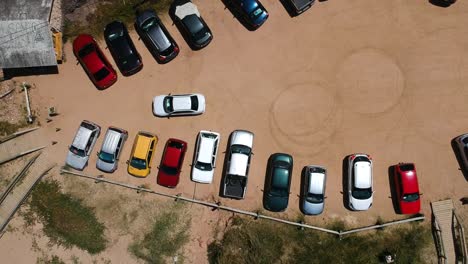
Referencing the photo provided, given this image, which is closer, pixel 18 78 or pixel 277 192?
pixel 277 192

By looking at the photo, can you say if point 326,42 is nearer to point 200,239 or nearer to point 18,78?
point 200,239

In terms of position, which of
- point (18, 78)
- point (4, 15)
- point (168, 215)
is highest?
point (4, 15)

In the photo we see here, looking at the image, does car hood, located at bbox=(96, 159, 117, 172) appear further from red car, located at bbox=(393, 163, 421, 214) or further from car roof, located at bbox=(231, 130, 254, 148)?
red car, located at bbox=(393, 163, 421, 214)

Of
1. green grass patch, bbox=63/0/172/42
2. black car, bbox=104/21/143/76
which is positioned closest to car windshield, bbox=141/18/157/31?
green grass patch, bbox=63/0/172/42

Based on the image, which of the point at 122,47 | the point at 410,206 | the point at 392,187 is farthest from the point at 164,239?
the point at 410,206

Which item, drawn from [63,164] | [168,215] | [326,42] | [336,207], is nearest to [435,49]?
[326,42]

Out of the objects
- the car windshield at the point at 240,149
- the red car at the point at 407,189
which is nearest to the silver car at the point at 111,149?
the car windshield at the point at 240,149

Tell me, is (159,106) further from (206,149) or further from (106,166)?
(106,166)

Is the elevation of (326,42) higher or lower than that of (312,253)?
higher
